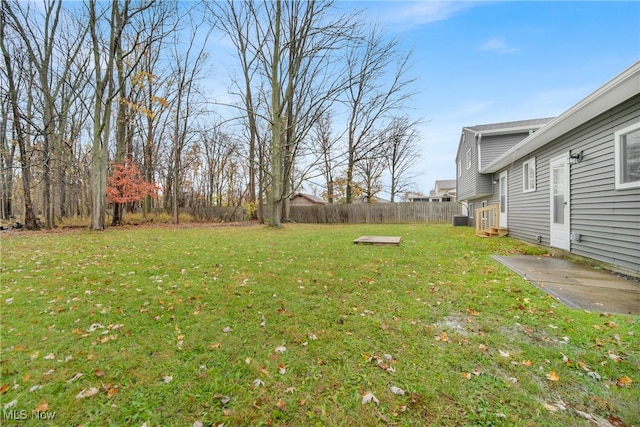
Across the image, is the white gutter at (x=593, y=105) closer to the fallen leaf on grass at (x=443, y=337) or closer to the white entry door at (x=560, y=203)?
the white entry door at (x=560, y=203)

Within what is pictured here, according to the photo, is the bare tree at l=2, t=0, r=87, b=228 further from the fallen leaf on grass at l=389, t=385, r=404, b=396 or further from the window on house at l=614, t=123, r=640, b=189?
the window on house at l=614, t=123, r=640, b=189

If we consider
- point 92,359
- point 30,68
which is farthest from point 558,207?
point 30,68

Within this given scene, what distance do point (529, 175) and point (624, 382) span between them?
8188mm

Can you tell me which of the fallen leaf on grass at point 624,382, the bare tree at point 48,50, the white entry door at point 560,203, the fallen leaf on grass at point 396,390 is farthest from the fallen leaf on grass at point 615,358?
the bare tree at point 48,50

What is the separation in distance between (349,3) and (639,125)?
9775mm

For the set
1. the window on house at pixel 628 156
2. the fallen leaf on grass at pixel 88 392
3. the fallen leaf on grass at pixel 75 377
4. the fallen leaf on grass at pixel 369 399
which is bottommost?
the fallen leaf on grass at pixel 369 399

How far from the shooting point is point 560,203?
6.62 metres

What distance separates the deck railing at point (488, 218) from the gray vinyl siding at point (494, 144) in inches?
104

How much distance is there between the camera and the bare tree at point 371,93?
15438mm

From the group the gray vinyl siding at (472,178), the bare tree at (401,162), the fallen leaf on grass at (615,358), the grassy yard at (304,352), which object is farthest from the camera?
the bare tree at (401,162)

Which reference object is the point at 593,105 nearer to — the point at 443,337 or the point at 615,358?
the point at 615,358

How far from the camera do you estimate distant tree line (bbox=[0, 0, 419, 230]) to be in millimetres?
10609

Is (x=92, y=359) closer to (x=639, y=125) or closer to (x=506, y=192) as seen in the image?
(x=639, y=125)

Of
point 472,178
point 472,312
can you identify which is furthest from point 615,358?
point 472,178
